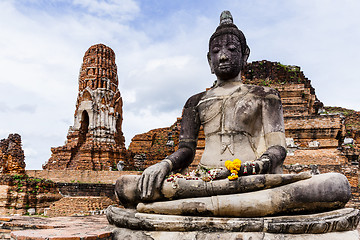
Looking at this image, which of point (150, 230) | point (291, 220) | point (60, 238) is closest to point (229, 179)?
point (291, 220)

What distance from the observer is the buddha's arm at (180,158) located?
3.03 m

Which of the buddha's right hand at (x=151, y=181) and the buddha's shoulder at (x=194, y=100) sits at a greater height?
the buddha's shoulder at (x=194, y=100)

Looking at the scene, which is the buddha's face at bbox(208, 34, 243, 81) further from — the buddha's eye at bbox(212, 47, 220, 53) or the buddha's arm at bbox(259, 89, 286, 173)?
the buddha's arm at bbox(259, 89, 286, 173)

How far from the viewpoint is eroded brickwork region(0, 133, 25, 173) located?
13867 millimetres

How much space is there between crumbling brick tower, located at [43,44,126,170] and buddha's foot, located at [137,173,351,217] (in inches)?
618

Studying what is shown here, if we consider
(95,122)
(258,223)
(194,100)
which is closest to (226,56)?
(194,100)

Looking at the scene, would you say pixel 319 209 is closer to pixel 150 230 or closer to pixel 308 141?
pixel 150 230

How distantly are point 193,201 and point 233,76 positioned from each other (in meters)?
1.77

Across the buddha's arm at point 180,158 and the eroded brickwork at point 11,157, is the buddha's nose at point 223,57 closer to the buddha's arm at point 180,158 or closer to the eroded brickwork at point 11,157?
the buddha's arm at point 180,158

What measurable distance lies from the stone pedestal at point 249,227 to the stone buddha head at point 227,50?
1862mm

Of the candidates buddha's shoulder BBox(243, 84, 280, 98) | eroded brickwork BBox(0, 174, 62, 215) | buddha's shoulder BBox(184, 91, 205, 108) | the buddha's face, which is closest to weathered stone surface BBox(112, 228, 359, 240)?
buddha's shoulder BBox(243, 84, 280, 98)

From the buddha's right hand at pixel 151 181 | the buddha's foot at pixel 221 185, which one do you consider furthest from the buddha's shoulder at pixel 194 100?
the buddha's foot at pixel 221 185

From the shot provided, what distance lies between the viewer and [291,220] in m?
2.67

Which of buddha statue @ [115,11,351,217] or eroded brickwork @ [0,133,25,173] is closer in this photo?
buddha statue @ [115,11,351,217]
